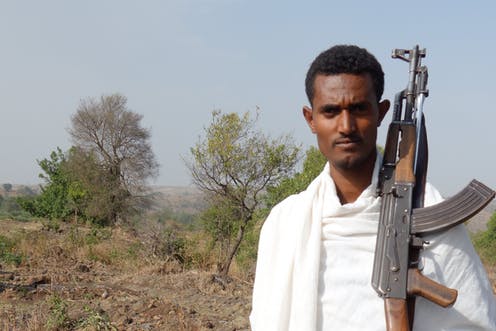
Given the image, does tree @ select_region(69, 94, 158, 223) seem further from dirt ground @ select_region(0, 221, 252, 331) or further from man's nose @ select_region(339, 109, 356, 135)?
man's nose @ select_region(339, 109, 356, 135)

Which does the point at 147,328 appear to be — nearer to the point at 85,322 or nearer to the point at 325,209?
the point at 85,322

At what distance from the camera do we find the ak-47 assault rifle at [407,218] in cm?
163

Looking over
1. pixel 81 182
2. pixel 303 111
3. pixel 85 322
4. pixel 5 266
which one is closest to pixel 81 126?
pixel 81 182

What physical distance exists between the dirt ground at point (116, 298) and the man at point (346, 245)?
4.29 meters

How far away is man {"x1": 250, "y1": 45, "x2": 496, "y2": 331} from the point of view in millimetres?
1672

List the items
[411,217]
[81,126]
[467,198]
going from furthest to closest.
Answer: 1. [81,126]
2. [467,198]
3. [411,217]

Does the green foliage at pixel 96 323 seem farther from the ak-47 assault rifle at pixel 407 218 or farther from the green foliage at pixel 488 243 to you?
the green foliage at pixel 488 243

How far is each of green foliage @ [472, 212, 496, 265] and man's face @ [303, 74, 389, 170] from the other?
48.6 ft

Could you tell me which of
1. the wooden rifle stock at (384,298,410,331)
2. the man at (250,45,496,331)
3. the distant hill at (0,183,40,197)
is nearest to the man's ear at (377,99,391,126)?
the man at (250,45,496,331)

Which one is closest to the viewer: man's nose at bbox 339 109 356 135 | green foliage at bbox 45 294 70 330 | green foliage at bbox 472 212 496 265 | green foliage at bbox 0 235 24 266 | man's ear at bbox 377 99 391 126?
man's nose at bbox 339 109 356 135

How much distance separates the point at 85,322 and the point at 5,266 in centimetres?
502

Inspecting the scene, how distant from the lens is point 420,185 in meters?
1.80

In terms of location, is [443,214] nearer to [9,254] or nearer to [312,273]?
[312,273]

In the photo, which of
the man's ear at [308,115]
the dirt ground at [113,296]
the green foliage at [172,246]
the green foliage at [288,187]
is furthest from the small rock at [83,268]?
the man's ear at [308,115]
